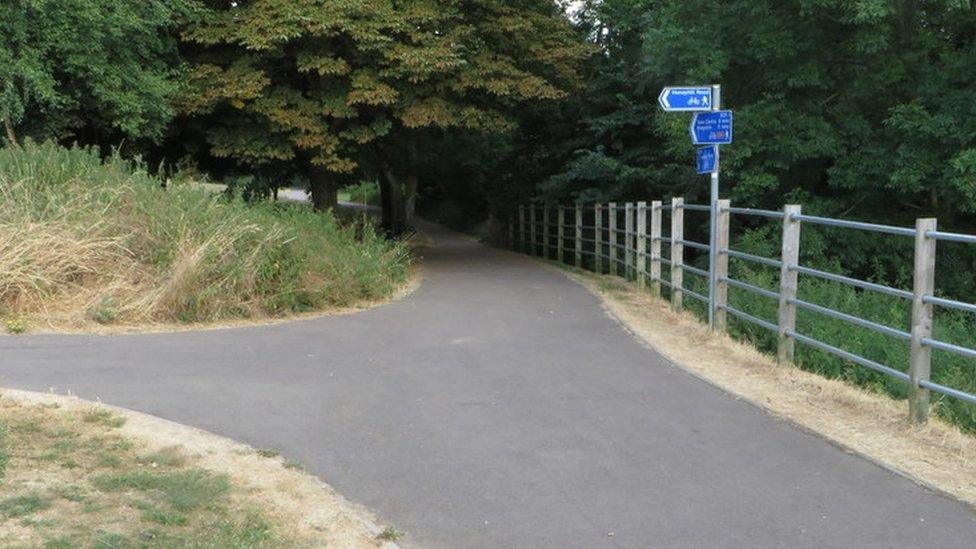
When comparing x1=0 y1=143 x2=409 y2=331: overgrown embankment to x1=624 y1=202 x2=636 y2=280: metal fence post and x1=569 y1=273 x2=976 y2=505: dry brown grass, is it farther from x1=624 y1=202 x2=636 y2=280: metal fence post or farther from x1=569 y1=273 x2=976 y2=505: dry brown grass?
x1=624 y1=202 x2=636 y2=280: metal fence post

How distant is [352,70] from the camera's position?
20.0m

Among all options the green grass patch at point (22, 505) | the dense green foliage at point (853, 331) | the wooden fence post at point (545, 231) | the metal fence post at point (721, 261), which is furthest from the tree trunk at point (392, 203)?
the green grass patch at point (22, 505)

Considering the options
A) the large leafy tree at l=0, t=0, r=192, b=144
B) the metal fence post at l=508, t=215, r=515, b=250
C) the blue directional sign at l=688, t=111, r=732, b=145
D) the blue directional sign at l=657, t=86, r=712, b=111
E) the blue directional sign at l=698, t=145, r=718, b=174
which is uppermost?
the large leafy tree at l=0, t=0, r=192, b=144

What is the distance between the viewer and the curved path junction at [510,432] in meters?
5.26

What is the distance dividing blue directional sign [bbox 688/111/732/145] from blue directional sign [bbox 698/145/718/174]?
85mm

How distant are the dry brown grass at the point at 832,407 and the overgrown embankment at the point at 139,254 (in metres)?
4.57

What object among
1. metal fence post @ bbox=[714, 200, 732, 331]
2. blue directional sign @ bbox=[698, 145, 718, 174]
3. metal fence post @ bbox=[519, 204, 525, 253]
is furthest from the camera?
metal fence post @ bbox=[519, 204, 525, 253]

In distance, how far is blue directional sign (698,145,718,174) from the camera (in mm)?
11375

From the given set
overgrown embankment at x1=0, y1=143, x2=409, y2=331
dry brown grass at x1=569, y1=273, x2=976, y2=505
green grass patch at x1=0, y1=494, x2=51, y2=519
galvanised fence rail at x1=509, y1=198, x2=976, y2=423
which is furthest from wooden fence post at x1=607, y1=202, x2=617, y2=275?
green grass patch at x1=0, y1=494, x2=51, y2=519

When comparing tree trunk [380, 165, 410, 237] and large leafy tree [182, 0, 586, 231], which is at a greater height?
large leafy tree [182, 0, 586, 231]

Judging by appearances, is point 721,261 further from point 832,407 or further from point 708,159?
point 832,407

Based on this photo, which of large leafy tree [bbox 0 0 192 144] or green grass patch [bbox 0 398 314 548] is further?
large leafy tree [bbox 0 0 192 144]

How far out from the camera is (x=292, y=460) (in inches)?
246

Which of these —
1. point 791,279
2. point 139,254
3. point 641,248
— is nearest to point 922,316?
point 791,279
